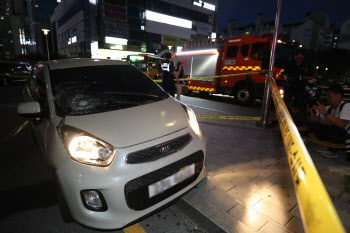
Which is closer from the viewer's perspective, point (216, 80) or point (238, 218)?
point (238, 218)

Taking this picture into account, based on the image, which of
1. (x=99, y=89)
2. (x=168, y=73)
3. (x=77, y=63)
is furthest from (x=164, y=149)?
(x=168, y=73)

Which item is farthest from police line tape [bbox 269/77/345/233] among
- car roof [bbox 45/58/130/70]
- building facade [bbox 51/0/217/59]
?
building facade [bbox 51/0/217/59]

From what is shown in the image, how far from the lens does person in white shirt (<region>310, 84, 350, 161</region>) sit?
9.76ft

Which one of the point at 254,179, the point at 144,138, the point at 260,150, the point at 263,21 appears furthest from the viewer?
the point at 263,21

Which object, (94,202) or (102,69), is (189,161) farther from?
(102,69)

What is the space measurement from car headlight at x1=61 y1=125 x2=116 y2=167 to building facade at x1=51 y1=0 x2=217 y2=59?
36063mm

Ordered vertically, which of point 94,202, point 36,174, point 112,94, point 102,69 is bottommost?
point 36,174

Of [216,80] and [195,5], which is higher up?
[195,5]

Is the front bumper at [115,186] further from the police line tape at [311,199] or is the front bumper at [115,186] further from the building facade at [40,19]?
the building facade at [40,19]

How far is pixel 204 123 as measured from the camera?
5.67 meters

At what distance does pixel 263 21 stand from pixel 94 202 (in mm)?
93495

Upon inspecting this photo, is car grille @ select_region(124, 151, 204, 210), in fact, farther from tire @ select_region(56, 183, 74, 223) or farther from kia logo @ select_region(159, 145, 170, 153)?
tire @ select_region(56, 183, 74, 223)

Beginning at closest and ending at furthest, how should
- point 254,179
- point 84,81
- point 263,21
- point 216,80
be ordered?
point 254,179 → point 84,81 → point 216,80 → point 263,21

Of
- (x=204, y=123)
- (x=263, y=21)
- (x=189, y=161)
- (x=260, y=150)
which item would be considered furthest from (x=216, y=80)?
(x=263, y=21)
